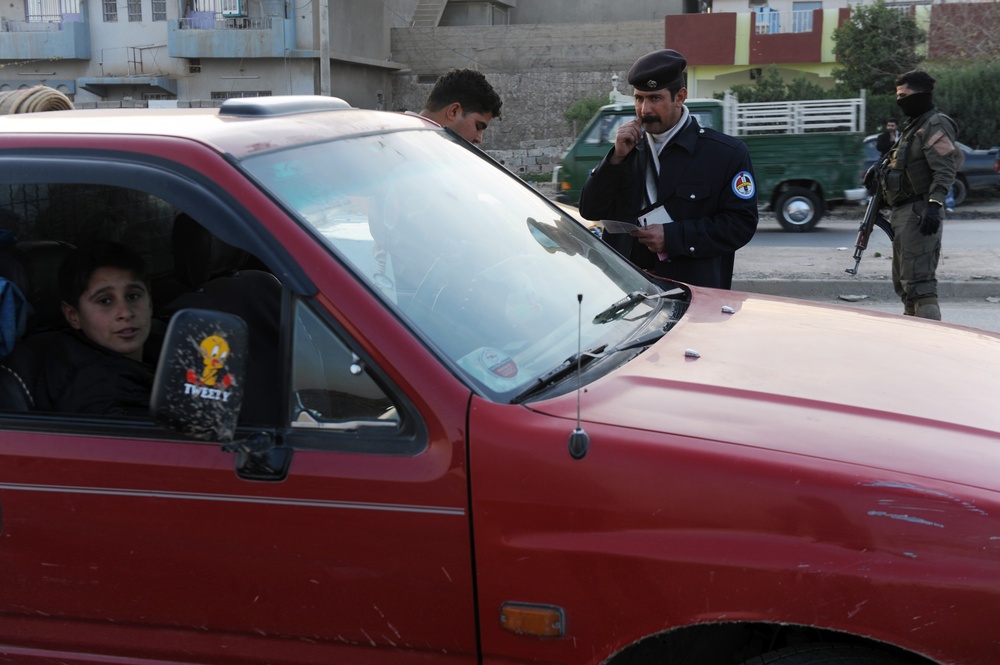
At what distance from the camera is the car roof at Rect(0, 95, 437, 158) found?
2.40 meters

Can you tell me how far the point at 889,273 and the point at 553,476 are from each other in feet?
31.7

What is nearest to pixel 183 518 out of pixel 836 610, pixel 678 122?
pixel 836 610

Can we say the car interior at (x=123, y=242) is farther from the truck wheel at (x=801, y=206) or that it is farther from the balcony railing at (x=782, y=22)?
the balcony railing at (x=782, y=22)

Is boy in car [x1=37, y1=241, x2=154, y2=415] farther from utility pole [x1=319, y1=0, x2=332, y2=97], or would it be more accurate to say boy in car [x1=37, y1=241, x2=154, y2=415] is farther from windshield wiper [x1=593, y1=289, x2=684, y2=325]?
utility pole [x1=319, y1=0, x2=332, y2=97]

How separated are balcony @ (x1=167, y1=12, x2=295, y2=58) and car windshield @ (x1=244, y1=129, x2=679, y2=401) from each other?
107ft

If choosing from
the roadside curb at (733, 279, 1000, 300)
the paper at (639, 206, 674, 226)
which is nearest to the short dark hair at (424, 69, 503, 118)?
the paper at (639, 206, 674, 226)

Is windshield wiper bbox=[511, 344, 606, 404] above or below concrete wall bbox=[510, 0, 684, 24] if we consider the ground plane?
below

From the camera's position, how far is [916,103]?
784cm

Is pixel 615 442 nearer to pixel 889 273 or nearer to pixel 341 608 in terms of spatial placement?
pixel 341 608

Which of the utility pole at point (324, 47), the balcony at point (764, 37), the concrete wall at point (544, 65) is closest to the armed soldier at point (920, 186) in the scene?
the balcony at point (764, 37)

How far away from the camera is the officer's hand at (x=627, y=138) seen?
14.4 ft

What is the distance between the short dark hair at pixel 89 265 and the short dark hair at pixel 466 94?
8.03 feet

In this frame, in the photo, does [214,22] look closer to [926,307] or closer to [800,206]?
[800,206]

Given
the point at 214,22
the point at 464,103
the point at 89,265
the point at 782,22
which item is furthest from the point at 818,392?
the point at 214,22
